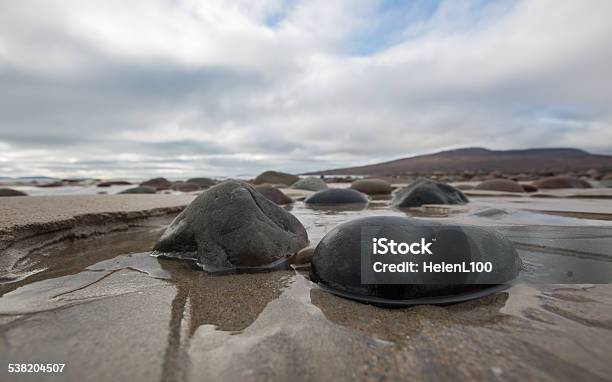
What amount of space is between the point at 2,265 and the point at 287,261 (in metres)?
1.63

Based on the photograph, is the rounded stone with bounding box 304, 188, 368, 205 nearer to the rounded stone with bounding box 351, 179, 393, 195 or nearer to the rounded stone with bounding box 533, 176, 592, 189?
the rounded stone with bounding box 351, 179, 393, 195

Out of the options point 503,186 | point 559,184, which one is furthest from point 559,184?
point 503,186

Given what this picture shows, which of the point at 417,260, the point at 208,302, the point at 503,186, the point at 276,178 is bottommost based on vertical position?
the point at 208,302

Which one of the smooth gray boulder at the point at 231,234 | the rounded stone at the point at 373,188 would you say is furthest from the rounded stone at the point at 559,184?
the smooth gray boulder at the point at 231,234

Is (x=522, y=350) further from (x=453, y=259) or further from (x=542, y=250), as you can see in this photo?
(x=542, y=250)

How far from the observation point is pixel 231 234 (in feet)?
6.46

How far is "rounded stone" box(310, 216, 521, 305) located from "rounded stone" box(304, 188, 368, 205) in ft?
12.7

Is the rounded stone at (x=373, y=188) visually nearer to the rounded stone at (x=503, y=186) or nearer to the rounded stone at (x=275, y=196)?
the rounded stone at (x=503, y=186)

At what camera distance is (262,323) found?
1123 mm

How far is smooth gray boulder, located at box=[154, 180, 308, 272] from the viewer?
6.24 ft

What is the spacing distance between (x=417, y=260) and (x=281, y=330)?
0.72 m

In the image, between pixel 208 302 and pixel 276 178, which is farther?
pixel 276 178

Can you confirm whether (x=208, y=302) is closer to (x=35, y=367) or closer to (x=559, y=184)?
(x=35, y=367)

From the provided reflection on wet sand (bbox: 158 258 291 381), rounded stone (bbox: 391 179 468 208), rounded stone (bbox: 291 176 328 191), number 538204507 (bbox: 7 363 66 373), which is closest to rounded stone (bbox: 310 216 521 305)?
reflection on wet sand (bbox: 158 258 291 381)
